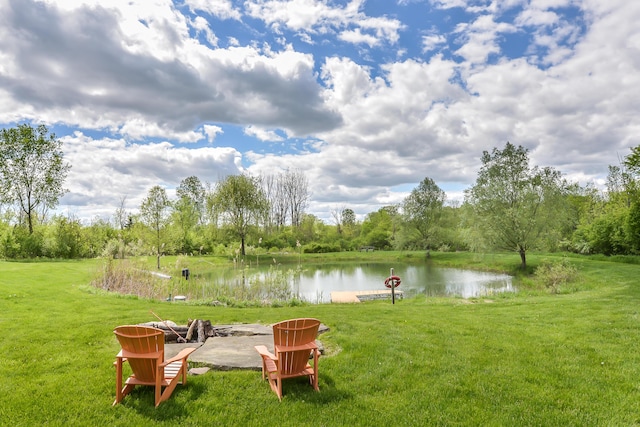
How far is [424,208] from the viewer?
3978 centimetres

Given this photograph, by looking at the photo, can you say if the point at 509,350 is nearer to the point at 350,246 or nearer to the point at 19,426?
the point at 19,426

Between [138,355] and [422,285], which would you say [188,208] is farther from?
[138,355]

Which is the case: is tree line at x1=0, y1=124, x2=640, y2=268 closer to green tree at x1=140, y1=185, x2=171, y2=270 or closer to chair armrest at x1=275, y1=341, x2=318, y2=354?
green tree at x1=140, y1=185, x2=171, y2=270

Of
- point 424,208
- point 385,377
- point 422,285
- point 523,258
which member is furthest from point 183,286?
point 424,208

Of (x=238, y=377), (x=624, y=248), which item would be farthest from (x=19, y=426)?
(x=624, y=248)

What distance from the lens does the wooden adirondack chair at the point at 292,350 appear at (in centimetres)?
440

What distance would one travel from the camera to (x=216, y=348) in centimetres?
590

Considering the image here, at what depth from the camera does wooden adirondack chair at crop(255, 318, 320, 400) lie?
440cm

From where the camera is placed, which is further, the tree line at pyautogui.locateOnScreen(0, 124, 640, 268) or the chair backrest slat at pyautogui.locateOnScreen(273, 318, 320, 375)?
the tree line at pyautogui.locateOnScreen(0, 124, 640, 268)

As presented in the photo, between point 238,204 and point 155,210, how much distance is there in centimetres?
1337

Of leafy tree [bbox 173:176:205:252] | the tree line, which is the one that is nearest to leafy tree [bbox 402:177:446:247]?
the tree line

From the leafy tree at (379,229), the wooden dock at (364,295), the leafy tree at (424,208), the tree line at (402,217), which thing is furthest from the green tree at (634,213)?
the leafy tree at (379,229)

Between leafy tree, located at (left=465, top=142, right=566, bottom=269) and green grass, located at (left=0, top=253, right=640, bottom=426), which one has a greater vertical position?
leafy tree, located at (left=465, top=142, right=566, bottom=269)

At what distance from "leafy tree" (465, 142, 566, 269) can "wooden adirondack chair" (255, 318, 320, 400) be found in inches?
893
